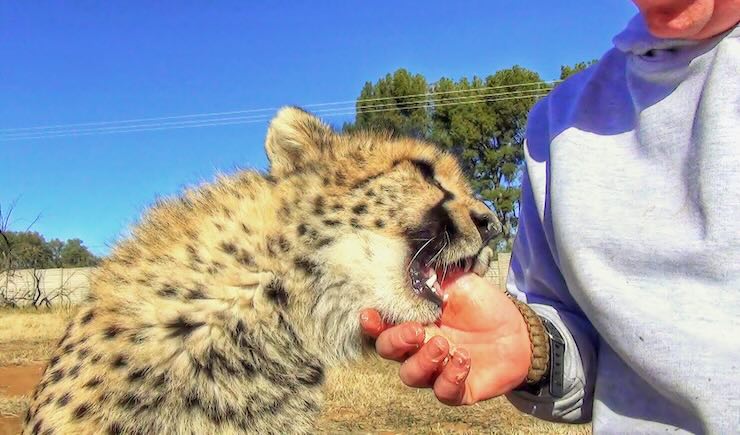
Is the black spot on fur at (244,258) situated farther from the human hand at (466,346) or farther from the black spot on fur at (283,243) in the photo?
the human hand at (466,346)

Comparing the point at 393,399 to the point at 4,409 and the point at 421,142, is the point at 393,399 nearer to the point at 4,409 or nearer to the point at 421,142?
the point at 4,409

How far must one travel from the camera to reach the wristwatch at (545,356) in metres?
1.33

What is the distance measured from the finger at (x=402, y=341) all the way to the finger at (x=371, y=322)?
0.19 m

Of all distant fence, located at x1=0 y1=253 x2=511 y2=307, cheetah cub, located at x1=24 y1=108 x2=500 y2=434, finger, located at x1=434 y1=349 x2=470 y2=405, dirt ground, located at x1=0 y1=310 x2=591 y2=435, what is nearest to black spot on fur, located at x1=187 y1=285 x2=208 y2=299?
cheetah cub, located at x1=24 y1=108 x2=500 y2=434

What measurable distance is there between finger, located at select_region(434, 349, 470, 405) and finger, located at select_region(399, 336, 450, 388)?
2 cm

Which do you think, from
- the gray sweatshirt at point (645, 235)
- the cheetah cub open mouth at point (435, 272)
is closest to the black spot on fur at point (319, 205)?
the cheetah cub open mouth at point (435, 272)

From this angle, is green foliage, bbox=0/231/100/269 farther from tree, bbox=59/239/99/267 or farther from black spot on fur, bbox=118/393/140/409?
black spot on fur, bbox=118/393/140/409

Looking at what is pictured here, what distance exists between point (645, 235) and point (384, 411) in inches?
136

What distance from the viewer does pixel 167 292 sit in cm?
147

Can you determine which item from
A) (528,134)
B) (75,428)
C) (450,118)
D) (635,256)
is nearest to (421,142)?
(528,134)

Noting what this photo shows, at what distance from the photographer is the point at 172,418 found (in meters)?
1.39

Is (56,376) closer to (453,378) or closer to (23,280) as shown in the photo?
(453,378)

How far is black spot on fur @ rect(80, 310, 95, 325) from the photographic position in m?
1.50

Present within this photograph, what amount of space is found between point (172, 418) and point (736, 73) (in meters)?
1.09
